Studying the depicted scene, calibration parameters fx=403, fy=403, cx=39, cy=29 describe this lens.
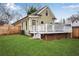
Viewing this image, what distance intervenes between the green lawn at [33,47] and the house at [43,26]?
0.23 feet

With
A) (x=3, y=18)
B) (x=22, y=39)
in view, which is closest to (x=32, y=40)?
(x=22, y=39)

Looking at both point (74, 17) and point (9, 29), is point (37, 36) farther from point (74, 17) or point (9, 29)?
point (74, 17)

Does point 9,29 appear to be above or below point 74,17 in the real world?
below

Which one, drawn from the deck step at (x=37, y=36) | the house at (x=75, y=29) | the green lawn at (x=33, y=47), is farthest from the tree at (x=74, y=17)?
the deck step at (x=37, y=36)

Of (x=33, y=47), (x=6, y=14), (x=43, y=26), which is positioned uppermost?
(x=6, y=14)

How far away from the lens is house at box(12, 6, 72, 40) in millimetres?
4359

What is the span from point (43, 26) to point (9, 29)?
37 centimetres

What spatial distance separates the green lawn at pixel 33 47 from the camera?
4.31m

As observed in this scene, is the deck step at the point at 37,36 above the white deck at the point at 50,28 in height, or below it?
below

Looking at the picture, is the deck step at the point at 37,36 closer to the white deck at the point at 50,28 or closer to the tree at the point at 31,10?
the white deck at the point at 50,28

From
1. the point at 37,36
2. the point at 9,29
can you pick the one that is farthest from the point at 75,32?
the point at 9,29

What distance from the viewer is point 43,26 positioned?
4.38 m

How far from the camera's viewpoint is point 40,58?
14.1ft

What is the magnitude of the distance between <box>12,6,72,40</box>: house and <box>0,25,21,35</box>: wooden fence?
61 millimetres
